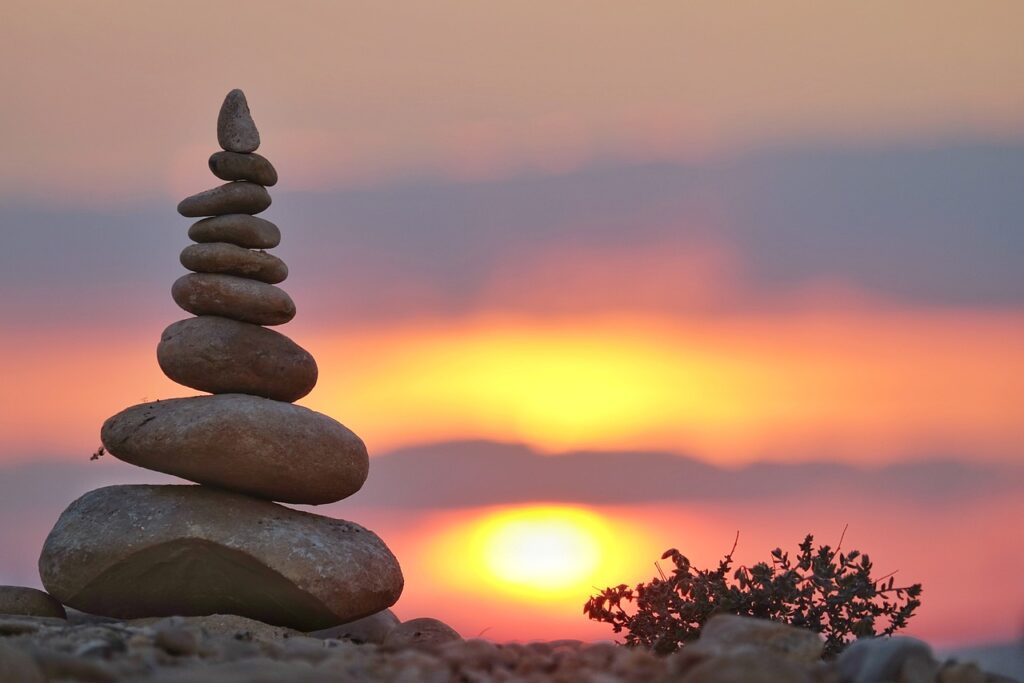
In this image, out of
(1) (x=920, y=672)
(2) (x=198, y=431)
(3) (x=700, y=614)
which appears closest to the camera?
(1) (x=920, y=672)

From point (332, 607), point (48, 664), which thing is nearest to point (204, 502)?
point (332, 607)

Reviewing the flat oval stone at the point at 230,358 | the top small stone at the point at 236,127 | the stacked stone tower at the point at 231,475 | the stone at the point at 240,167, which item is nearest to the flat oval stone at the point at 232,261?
the stacked stone tower at the point at 231,475

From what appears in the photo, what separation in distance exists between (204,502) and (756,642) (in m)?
8.75

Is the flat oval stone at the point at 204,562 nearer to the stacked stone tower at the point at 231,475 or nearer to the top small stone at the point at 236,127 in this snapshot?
the stacked stone tower at the point at 231,475

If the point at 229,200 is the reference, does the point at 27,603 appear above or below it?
below

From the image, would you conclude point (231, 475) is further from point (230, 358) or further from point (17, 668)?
point (17, 668)

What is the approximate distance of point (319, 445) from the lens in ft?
53.9

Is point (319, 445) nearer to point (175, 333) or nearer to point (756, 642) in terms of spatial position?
point (175, 333)

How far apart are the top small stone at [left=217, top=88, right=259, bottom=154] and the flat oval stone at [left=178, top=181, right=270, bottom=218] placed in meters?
0.52

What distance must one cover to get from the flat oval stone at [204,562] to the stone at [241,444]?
1.05 ft

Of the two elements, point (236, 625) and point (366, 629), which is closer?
point (236, 625)

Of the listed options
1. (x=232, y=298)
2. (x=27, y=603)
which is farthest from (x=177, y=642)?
(x=27, y=603)

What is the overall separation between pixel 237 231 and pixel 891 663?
10739mm

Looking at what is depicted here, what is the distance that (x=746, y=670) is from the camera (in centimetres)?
787
